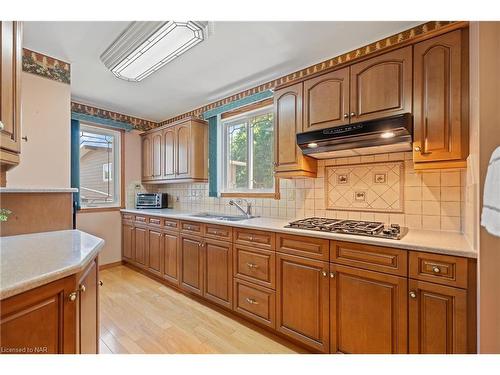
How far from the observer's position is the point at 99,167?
3627 mm

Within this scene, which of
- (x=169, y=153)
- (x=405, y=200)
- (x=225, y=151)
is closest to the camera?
(x=405, y=200)

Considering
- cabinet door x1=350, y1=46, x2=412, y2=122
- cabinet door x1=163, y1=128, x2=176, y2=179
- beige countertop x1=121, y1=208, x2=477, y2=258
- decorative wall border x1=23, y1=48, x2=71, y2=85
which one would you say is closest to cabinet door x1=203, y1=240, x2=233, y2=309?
beige countertop x1=121, y1=208, x2=477, y2=258

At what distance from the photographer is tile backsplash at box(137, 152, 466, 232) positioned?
5.46 ft

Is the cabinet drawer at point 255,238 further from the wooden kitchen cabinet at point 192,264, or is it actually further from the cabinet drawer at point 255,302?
the wooden kitchen cabinet at point 192,264

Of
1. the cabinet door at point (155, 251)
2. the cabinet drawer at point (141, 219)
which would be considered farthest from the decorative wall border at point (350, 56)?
the cabinet door at point (155, 251)

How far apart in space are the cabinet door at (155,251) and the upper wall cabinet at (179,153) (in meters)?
0.78

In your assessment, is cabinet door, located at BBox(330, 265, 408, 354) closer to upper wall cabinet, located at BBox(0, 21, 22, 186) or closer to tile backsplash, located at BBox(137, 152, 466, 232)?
tile backsplash, located at BBox(137, 152, 466, 232)

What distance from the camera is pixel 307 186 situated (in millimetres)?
2357

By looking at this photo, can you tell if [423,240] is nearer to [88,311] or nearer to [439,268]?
[439,268]

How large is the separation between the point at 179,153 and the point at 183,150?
0.10m

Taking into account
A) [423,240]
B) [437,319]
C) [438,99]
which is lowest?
[437,319]

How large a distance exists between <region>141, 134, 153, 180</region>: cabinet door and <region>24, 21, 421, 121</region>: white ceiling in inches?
36.2

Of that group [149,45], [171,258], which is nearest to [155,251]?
[171,258]
